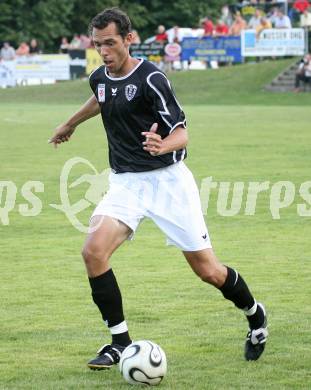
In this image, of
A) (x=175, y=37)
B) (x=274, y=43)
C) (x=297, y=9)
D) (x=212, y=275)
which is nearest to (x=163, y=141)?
(x=212, y=275)

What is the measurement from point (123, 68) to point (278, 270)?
4.04 meters

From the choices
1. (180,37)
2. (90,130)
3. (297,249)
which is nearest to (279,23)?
(180,37)

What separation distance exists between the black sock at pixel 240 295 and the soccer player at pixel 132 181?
100mm

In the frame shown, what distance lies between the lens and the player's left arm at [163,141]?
6.69 m

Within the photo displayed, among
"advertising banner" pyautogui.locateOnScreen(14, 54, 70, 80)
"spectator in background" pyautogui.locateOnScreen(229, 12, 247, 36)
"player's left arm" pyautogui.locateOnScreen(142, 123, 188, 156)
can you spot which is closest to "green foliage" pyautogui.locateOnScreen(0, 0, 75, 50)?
"advertising banner" pyautogui.locateOnScreen(14, 54, 70, 80)

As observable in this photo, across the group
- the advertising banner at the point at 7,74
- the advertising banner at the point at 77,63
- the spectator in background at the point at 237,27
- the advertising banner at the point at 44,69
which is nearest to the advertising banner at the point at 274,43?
the spectator in background at the point at 237,27

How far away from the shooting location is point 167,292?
9.53 m

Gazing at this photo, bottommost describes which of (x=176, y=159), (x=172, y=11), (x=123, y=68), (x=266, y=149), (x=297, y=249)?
(x=172, y=11)

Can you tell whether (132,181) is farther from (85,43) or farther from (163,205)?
(85,43)

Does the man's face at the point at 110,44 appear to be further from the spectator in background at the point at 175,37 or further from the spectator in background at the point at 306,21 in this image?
the spectator in background at the point at 175,37

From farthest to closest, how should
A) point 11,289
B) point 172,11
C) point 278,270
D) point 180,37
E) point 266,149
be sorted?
point 172,11
point 180,37
point 266,149
point 278,270
point 11,289

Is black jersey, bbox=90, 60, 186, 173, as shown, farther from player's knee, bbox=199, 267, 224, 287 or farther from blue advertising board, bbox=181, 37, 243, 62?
blue advertising board, bbox=181, 37, 243, 62

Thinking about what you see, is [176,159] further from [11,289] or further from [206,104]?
[206,104]

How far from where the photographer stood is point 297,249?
1191 centimetres
